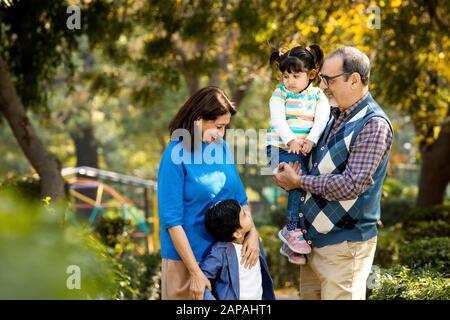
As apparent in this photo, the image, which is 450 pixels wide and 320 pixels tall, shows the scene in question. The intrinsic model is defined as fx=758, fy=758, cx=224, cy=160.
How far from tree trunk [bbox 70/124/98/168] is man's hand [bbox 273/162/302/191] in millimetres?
24651

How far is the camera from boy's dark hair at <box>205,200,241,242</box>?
3.87 metres

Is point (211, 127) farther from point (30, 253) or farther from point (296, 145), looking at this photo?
point (30, 253)

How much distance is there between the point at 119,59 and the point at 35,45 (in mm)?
2366

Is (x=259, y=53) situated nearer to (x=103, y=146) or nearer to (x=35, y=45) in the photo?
(x=35, y=45)

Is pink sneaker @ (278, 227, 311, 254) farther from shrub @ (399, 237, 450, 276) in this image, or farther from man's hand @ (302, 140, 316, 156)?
shrub @ (399, 237, 450, 276)

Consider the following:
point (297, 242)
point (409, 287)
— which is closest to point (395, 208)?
point (409, 287)

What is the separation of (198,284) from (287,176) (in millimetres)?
705

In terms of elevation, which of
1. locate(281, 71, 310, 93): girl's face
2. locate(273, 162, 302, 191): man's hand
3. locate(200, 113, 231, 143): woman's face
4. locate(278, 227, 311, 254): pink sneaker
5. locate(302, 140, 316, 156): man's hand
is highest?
locate(281, 71, 310, 93): girl's face

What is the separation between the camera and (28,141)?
346 inches

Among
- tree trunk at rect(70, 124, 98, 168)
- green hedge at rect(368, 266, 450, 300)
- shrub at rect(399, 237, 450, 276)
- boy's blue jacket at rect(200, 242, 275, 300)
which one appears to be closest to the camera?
boy's blue jacket at rect(200, 242, 275, 300)

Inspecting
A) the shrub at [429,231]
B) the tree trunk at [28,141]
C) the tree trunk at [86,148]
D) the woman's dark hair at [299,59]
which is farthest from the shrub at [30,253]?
the tree trunk at [86,148]

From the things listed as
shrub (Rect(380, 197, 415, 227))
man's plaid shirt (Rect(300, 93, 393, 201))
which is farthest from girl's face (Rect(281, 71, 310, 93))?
shrub (Rect(380, 197, 415, 227))

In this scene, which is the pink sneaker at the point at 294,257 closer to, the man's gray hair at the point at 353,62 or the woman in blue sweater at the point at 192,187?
the woman in blue sweater at the point at 192,187
